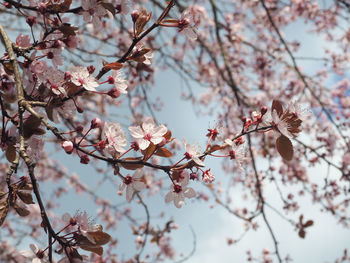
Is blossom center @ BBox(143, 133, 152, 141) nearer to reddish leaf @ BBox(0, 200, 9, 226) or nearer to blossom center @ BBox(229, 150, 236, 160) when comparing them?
blossom center @ BBox(229, 150, 236, 160)

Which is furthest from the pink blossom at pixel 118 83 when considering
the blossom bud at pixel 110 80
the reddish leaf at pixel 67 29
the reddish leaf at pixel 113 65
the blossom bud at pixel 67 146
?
the blossom bud at pixel 67 146

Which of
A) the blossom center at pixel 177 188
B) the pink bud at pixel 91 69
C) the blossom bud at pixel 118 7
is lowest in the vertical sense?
the blossom center at pixel 177 188

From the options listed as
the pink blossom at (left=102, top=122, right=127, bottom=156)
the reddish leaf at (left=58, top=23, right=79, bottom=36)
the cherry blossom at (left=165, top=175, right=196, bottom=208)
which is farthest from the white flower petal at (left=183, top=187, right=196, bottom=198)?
the reddish leaf at (left=58, top=23, right=79, bottom=36)

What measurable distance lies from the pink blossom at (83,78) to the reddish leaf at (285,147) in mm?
634

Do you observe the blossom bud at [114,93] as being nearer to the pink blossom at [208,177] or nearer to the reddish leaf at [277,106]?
the pink blossom at [208,177]

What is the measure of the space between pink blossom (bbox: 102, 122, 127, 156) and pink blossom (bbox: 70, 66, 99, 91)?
0.15 meters

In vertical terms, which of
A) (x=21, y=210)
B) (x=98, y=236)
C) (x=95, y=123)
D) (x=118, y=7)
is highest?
(x=118, y=7)

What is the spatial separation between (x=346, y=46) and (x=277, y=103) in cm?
668

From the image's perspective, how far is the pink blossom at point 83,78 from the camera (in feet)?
3.41

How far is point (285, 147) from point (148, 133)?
0.46 metres

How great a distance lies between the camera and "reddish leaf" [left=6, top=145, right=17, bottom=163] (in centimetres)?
106

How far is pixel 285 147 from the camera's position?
107 centimetres

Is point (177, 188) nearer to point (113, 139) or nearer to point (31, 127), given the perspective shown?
point (113, 139)

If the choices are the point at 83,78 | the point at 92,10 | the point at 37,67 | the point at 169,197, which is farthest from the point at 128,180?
the point at 92,10
